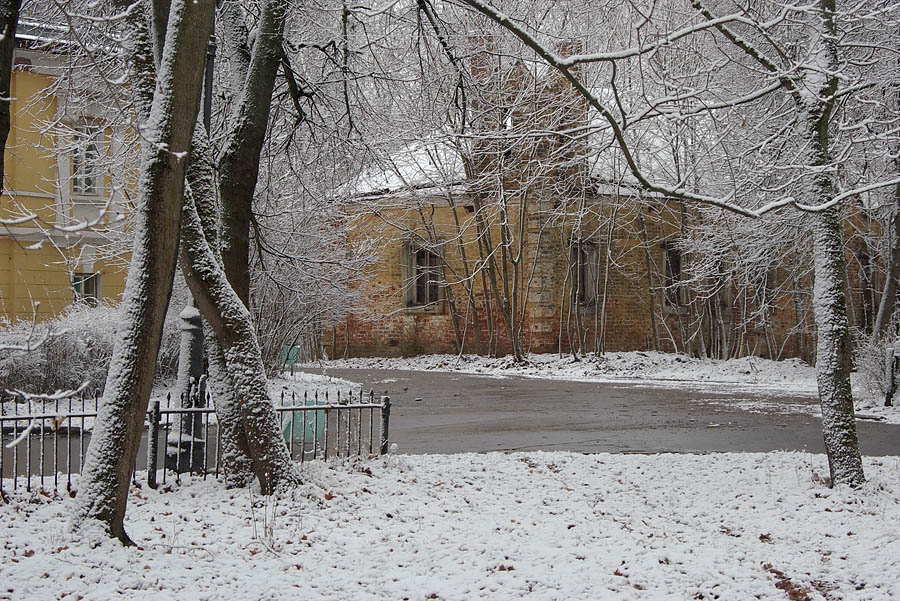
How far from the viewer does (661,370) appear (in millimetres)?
24328

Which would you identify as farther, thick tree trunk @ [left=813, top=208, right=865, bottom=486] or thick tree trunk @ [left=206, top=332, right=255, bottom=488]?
thick tree trunk @ [left=813, top=208, right=865, bottom=486]

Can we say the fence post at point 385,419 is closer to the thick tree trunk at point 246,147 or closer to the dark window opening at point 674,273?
the thick tree trunk at point 246,147

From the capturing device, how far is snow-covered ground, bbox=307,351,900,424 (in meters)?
21.2

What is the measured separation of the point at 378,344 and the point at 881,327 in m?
18.9

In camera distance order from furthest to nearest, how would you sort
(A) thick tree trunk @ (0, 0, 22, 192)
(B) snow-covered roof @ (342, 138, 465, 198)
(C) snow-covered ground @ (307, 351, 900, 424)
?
(B) snow-covered roof @ (342, 138, 465, 198) < (C) snow-covered ground @ (307, 351, 900, 424) < (A) thick tree trunk @ (0, 0, 22, 192)

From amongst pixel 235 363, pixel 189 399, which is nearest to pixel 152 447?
pixel 189 399

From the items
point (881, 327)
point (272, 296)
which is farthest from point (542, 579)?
point (881, 327)

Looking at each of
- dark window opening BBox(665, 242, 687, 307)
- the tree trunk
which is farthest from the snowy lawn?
dark window opening BBox(665, 242, 687, 307)

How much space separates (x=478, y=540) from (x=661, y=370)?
18.9 m

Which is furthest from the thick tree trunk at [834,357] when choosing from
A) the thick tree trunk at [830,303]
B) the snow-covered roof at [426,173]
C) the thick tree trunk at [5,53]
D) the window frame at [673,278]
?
the window frame at [673,278]

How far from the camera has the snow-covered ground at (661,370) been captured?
2125 cm

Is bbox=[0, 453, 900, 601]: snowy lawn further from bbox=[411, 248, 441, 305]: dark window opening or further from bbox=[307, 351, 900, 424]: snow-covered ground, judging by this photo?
bbox=[411, 248, 441, 305]: dark window opening

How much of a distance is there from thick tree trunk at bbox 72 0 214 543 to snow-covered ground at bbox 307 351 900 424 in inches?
622

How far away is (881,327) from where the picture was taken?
17.0 metres
